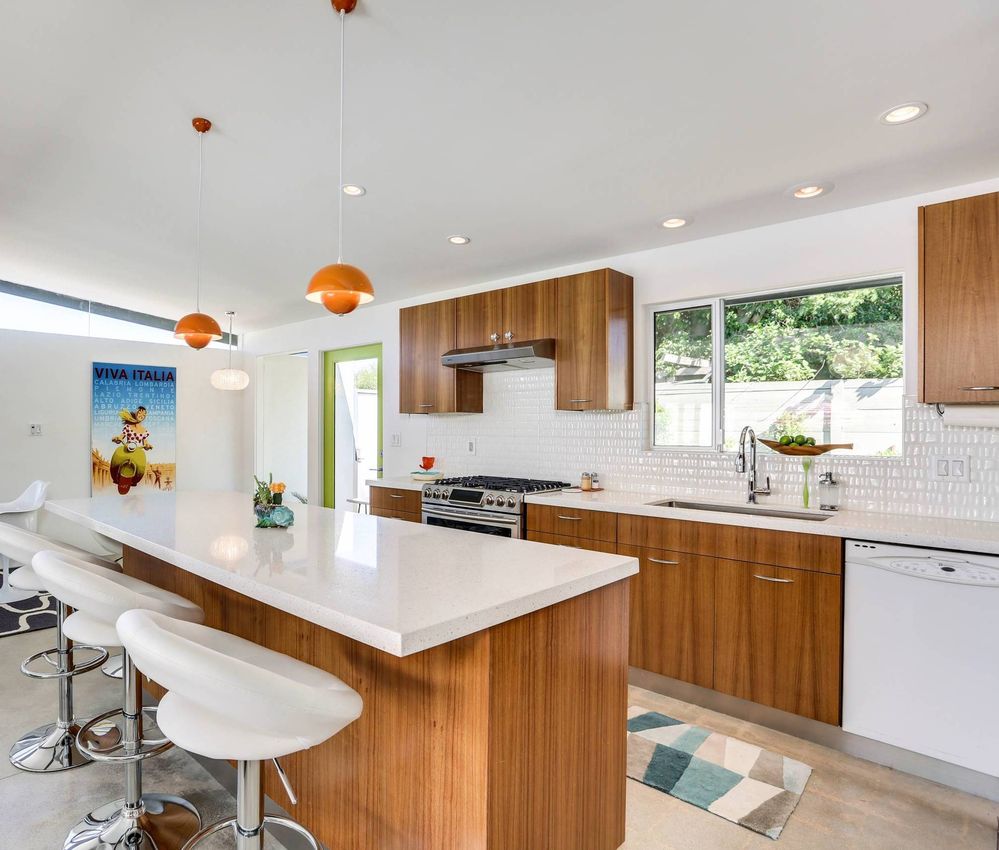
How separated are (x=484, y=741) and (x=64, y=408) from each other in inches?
247

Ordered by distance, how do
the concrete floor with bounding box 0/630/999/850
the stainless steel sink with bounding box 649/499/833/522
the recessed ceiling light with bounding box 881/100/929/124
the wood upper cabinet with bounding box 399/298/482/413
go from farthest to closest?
the wood upper cabinet with bounding box 399/298/482/413
the stainless steel sink with bounding box 649/499/833/522
the recessed ceiling light with bounding box 881/100/929/124
the concrete floor with bounding box 0/630/999/850

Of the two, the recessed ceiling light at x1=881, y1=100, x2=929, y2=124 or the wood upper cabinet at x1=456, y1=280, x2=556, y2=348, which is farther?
the wood upper cabinet at x1=456, y1=280, x2=556, y2=348

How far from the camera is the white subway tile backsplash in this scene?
2.70 metres

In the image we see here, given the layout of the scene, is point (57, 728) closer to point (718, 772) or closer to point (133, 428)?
point (718, 772)

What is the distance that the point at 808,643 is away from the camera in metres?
2.53

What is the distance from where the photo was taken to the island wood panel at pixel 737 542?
2490 millimetres

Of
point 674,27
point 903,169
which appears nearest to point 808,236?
point 903,169

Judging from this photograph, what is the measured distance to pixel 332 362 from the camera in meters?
6.06

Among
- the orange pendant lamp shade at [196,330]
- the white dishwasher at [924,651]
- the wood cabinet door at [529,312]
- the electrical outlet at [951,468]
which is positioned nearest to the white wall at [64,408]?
the orange pendant lamp shade at [196,330]

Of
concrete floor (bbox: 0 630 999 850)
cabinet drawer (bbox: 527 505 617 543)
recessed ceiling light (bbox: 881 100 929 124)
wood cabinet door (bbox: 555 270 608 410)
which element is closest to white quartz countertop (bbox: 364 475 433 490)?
cabinet drawer (bbox: 527 505 617 543)

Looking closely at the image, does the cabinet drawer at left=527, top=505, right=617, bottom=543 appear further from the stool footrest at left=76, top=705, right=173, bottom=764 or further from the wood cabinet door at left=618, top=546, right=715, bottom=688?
the stool footrest at left=76, top=705, right=173, bottom=764

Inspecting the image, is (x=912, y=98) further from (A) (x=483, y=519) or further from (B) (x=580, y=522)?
(A) (x=483, y=519)

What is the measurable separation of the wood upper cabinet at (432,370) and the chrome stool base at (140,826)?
287cm

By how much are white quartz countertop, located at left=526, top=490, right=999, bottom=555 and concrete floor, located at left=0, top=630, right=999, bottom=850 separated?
2.96 ft
